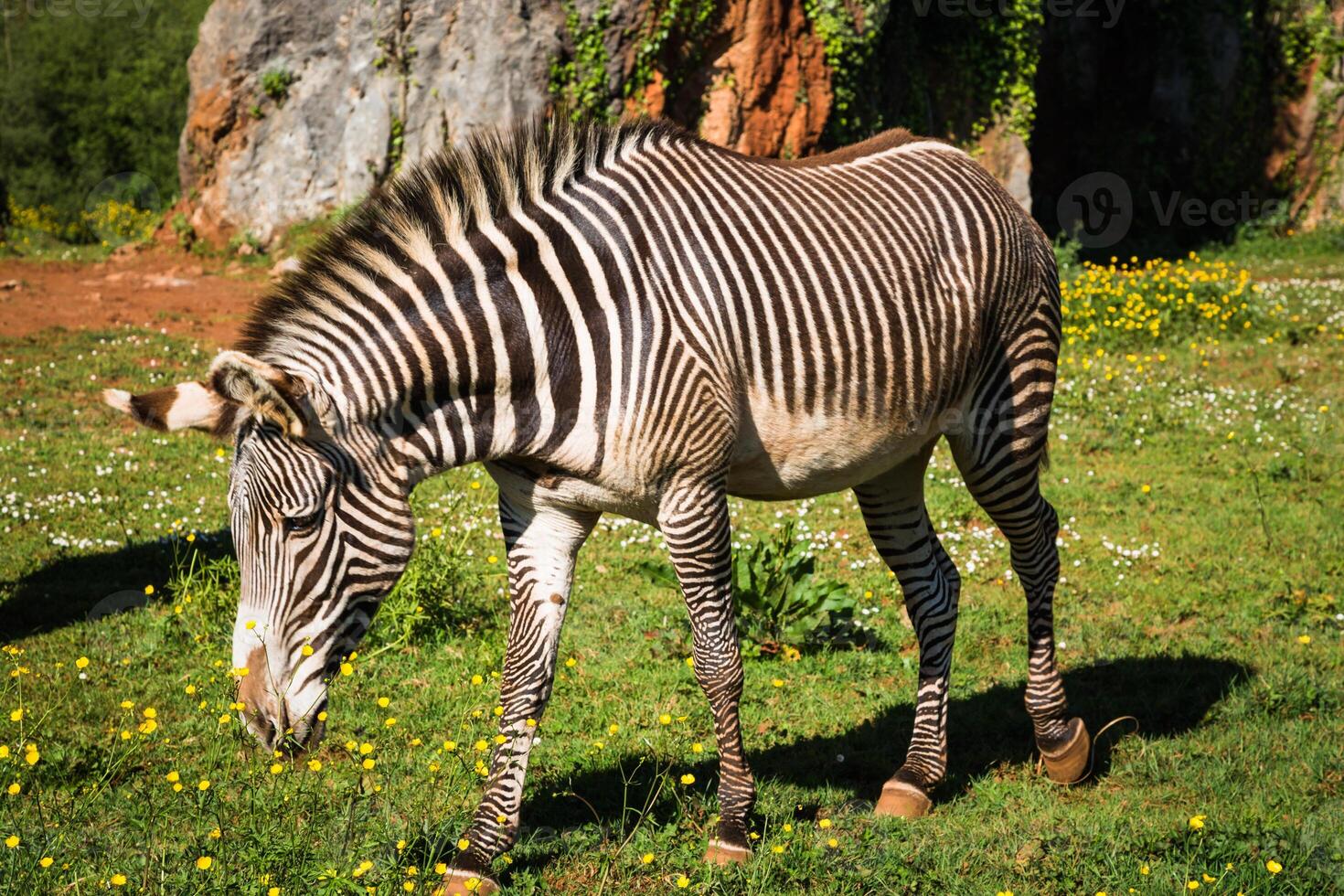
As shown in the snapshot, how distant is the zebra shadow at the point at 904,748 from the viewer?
4.95 m

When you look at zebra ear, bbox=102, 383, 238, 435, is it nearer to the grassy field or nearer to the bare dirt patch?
the grassy field

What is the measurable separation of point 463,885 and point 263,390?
75.4 inches

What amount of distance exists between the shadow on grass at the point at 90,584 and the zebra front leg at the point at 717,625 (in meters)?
3.40

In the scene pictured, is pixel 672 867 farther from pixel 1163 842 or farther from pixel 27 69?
pixel 27 69

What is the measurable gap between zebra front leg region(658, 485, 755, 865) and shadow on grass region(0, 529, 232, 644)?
3404 mm

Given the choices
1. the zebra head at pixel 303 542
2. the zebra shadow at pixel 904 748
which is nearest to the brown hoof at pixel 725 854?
the zebra shadow at pixel 904 748

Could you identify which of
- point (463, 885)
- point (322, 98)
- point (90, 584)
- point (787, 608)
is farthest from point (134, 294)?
point (463, 885)

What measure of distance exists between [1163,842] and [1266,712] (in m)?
1.72

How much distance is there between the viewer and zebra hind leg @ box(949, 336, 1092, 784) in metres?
5.33

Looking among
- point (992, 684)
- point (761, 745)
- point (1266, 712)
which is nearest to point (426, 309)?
point (761, 745)

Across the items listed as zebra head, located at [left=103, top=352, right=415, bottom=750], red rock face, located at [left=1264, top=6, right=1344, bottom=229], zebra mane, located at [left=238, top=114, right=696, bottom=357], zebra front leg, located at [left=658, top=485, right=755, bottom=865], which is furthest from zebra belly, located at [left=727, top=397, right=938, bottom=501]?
red rock face, located at [left=1264, top=6, right=1344, bottom=229]

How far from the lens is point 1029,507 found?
5.48 metres

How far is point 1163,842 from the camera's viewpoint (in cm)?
459

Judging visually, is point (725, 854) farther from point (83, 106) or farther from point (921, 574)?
point (83, 106)
